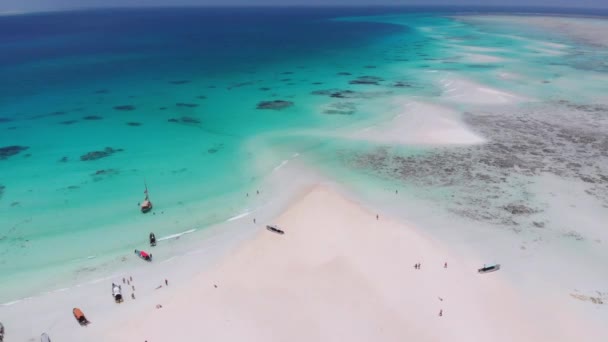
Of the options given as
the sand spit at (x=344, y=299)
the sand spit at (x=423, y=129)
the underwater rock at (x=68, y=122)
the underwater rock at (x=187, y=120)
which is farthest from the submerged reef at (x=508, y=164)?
the underwater rock at (x=68, y=122)

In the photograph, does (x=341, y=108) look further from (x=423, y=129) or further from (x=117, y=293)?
(x=117, y=293)

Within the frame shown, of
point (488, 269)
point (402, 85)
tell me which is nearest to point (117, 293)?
point (488, 269)

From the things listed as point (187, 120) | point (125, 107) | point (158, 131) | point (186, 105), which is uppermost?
point (186, 105)

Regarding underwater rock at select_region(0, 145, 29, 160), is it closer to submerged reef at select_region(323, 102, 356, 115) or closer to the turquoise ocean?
the turquoise ocean

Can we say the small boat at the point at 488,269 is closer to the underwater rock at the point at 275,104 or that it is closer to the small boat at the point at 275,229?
the small boat at the point at 275,229

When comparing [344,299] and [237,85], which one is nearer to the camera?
[344,299]

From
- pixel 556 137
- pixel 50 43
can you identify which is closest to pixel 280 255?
pixel 556 137

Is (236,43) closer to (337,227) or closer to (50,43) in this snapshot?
(50,43)
